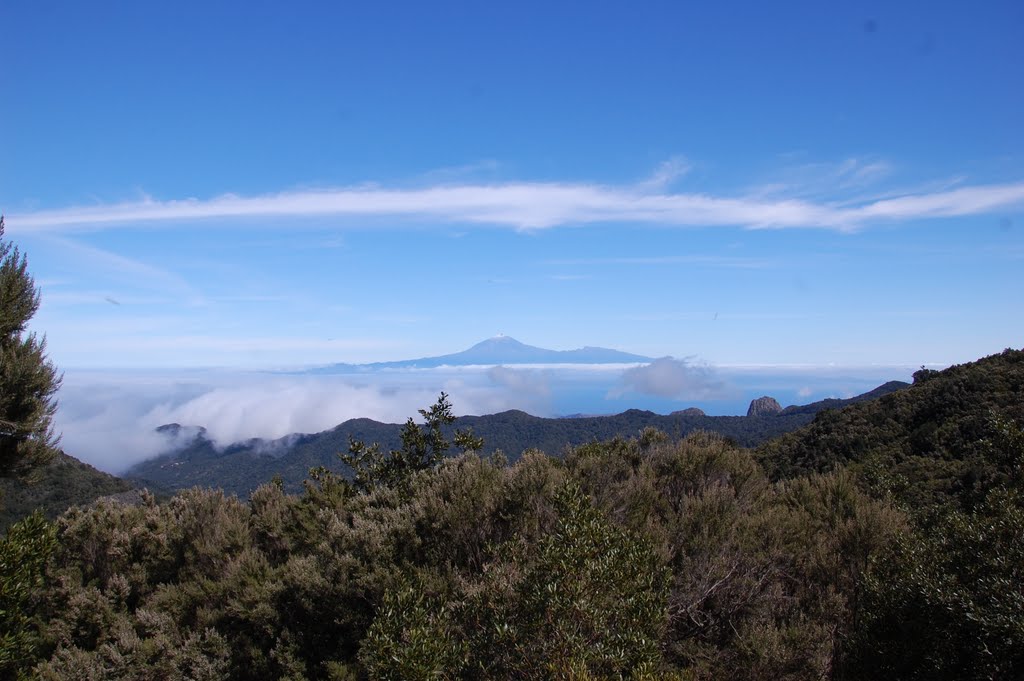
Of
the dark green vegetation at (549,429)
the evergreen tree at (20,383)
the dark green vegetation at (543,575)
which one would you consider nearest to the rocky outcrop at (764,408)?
the dark green vegetation at (549,429)

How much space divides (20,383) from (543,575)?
53.8 ft

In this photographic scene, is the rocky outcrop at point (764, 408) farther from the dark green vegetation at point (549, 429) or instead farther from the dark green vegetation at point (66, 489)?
the dark green vegetation at point (66, 489)

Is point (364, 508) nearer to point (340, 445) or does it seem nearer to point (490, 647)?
point (490, 647)

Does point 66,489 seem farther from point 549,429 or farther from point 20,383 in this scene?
point 549,429

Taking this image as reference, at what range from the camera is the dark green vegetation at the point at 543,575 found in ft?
24.6

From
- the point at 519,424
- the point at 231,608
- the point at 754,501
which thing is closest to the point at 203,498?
the point at 231,608

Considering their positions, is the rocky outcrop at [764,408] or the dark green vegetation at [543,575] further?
the rocky outcrop at [764,408]

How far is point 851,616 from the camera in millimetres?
12523

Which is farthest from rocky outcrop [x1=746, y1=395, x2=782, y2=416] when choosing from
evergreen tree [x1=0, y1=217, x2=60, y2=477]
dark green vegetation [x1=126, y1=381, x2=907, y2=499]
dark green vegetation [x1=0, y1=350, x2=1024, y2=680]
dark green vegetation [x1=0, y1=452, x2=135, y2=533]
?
evergreen tree [x1=0, y1=217, x2=60, y2=477]

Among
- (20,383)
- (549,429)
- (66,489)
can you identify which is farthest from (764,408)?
(20,383)

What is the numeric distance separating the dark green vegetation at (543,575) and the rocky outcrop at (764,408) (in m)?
111

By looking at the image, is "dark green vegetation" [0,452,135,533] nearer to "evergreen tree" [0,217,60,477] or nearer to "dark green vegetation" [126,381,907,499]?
"dark green vegetation" [126,381,907,499]

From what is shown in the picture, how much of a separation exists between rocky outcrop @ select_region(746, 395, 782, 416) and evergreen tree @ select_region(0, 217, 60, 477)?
433 feet

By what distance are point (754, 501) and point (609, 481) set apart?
14.5ft
